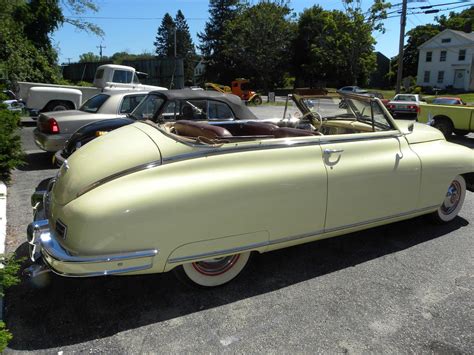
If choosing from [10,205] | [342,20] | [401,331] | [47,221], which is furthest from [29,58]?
[342,20]

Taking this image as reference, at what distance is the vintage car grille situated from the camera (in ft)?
8.52

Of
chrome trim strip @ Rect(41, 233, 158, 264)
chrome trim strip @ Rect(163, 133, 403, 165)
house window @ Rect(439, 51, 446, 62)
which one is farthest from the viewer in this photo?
house window @ Rect(439, 51, 446, 62)

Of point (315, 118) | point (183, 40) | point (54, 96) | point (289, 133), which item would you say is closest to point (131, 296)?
point (289, 133)

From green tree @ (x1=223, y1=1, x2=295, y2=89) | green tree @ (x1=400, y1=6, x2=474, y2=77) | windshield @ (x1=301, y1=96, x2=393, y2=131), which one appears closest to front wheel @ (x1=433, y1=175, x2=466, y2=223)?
windshield @ (x1=301, y1=96, x2=393, y2=131)

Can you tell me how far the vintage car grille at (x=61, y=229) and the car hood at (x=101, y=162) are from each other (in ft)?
0.46

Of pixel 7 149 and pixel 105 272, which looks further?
pixel 7 149

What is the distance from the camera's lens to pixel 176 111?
6219mm

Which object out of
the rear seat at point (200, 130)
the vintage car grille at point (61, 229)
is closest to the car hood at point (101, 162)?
the vintage car grille at point (61, 229)

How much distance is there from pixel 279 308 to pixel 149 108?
4.59 metres

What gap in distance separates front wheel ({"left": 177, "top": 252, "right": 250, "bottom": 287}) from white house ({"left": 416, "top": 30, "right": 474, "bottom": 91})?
53931 millimetres

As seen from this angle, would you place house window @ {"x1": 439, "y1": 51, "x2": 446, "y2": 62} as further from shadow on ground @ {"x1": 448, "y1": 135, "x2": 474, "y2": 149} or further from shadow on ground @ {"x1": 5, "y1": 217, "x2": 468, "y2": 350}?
shadow on ground @ {"x1": 5, "y1": 217, "x2": 468, "y2": 350}

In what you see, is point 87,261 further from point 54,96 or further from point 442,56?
point 442,56

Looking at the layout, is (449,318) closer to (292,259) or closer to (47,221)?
(292,259)

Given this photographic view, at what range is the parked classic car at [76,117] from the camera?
732 cm
